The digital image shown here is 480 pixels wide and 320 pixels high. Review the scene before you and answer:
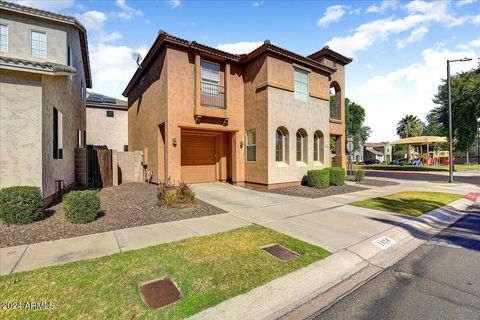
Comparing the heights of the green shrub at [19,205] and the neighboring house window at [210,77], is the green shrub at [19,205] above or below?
below

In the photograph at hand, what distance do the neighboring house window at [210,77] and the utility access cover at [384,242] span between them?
11.1 meters

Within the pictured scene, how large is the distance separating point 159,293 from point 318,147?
48.2 ft

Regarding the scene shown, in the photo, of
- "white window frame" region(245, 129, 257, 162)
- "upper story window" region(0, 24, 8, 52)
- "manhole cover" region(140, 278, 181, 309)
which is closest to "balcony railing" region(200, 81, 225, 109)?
"white window frame" region(245, 129, 257, 162)

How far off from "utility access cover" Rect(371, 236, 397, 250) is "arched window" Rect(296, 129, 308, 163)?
9392 millimetres

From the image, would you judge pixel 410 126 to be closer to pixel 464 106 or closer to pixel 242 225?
pixel 464 106

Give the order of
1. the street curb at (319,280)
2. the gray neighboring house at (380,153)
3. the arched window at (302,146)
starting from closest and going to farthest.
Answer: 1. the street curb at (319,280)
2. the arched window at (302,146)
3. the gray neighboring house at (380,153)

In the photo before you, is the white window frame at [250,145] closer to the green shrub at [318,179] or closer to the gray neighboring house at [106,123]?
the green shrub at [318,179]

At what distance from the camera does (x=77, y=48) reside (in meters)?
14.2

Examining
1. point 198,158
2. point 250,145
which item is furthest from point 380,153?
point 198,158

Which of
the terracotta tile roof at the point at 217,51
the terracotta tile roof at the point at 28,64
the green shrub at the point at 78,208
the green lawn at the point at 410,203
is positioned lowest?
the green lawn at the point at 410,203

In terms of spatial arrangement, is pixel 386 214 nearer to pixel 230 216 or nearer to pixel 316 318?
pixel 230 216

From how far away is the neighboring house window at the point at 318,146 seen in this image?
53.1 ft

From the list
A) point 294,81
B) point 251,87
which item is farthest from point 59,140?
point 294,81

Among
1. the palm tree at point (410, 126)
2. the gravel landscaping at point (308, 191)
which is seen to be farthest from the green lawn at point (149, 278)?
the palm tree at point (410, 126)
